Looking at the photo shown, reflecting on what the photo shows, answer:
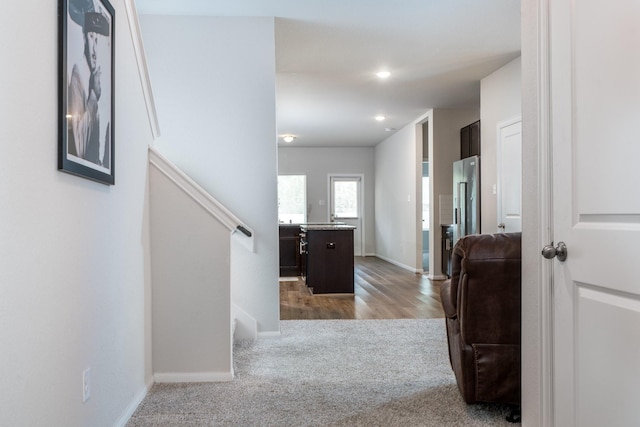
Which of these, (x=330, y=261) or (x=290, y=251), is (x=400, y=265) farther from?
(x=330, y=261)

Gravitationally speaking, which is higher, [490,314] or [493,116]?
[493,116]

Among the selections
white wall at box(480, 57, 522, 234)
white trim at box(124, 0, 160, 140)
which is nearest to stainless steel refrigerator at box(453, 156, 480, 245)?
white wall at box(480, 57, 522, 234)

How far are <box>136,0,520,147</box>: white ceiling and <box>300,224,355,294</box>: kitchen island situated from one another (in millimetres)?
1758

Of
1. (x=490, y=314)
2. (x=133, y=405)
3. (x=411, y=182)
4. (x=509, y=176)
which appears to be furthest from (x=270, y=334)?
(x=411, y=182)

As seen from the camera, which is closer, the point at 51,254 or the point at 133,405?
the point at 51,254

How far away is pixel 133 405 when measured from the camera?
7.32 ft

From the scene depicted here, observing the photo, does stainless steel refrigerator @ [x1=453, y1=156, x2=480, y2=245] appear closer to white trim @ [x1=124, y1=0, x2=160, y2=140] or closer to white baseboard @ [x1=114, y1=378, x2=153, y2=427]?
white trim @ [x1=124, y1=0, x2=160, y2=140]

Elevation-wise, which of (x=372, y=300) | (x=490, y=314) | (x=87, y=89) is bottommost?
(x=372, y=300)

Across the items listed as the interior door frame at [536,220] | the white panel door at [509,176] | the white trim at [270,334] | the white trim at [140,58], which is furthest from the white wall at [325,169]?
the interior door frame at [536,220]

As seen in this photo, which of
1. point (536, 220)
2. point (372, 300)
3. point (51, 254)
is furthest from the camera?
point (372, 300)

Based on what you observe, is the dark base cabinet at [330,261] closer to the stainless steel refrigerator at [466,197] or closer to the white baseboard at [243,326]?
the stainless steel refrigerator at [466,197]

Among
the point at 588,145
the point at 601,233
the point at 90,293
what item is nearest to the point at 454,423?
the point at 601,233

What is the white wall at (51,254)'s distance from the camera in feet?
3.98

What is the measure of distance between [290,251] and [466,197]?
8.83 ft
